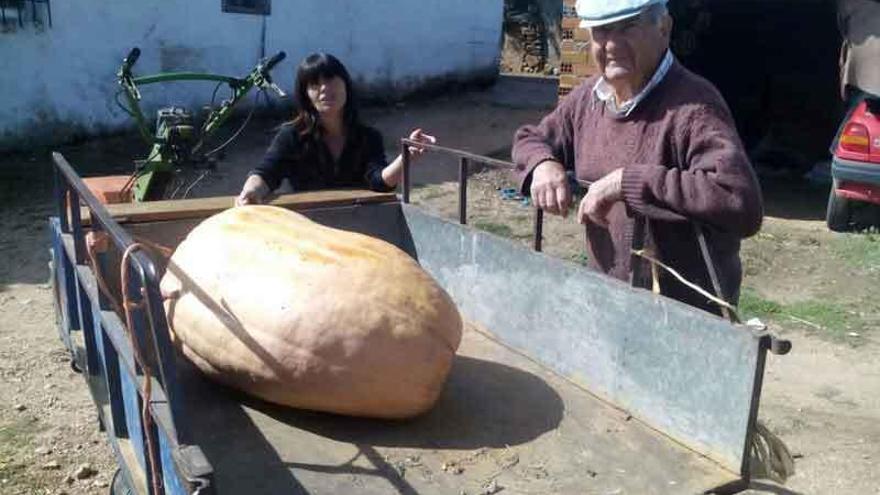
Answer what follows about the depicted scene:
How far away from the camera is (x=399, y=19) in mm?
13031

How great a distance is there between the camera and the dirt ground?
3734 millimetres

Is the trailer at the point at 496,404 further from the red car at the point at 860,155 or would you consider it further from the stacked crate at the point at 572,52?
the stacked crate at the point at 572,52

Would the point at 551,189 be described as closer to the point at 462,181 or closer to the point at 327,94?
the point at 462,181

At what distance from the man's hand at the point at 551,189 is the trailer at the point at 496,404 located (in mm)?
191

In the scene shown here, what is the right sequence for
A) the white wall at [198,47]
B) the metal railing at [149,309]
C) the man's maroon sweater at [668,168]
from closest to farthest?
1. the metal railing at [149,309]
2. the man's maroon sweater at [668,168]
3. the white wall at [198,47]

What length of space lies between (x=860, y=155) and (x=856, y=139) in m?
0.13

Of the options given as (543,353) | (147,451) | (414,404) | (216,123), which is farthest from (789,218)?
(147,451)

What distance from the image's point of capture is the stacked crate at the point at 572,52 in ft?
26.1

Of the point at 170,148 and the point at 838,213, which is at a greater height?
the point at 170,148

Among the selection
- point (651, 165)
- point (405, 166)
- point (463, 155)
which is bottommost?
point (405, 166)

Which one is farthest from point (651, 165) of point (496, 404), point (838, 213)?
point (838, 213)

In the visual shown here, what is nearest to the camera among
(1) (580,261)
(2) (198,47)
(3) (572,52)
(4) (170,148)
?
(4) (170,148)

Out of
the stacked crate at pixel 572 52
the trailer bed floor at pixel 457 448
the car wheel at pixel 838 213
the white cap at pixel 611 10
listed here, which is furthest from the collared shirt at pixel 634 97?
the stacked crate at pixel 572 52

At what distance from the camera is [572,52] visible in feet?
26.5
